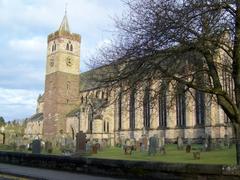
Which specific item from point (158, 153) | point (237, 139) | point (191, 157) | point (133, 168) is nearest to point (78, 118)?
point (158, 153)

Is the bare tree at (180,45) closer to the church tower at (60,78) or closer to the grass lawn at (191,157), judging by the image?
the grass lawn at (191,157)

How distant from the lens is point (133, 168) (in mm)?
10875

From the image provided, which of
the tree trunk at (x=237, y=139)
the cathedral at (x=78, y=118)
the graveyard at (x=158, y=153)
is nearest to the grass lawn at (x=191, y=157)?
the graveyard at (x=158, y=153)

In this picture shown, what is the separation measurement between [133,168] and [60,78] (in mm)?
62067

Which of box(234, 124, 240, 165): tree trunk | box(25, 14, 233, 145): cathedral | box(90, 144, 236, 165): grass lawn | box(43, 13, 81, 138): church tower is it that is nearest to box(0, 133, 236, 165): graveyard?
box(90, 144, 236, 165): grass lawn

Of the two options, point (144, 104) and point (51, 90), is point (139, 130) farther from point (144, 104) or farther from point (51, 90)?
point (144, 104)

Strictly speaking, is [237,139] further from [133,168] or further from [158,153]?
[158,153]

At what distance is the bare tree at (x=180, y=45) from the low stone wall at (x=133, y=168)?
104 cm

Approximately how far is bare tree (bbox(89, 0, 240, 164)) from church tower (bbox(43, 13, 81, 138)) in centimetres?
5803

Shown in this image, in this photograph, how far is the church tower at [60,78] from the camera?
2749 inches

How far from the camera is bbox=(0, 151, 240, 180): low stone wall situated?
28.0 feet

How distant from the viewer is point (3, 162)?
17.8m

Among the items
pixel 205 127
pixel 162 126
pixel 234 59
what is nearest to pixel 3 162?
pixel 234 59

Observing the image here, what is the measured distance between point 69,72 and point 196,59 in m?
64.9
